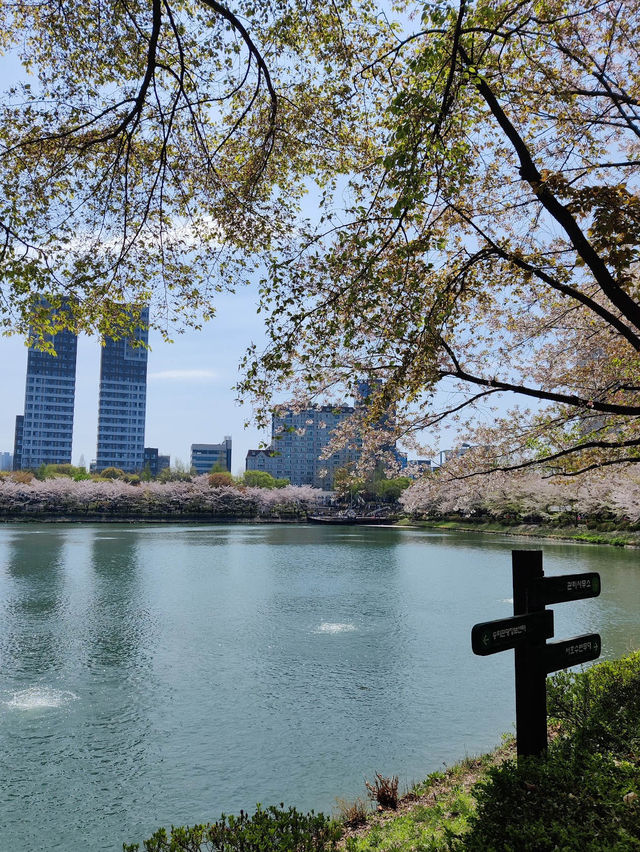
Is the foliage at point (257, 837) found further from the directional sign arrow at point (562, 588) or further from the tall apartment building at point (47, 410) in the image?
the tall apartment building at point (47, 410)

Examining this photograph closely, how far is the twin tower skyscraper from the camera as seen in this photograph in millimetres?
122688

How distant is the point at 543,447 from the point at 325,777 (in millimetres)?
5090

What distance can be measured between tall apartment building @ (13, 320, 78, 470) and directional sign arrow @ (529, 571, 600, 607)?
130 m

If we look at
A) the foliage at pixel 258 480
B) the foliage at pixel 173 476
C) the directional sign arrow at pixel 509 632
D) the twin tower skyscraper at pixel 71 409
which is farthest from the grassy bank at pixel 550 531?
the twin tower skyscraper at pixel 71 409

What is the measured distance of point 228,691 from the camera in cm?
915

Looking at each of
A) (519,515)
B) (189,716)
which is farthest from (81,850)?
(519,515)

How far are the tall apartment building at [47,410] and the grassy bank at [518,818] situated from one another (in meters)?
129

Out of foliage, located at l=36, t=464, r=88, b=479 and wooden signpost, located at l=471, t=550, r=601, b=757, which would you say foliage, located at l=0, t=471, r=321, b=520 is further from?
wooden signpost, located at l=471, t=550, r=601, b=757

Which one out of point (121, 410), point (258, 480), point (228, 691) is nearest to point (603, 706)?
point (228, 691)

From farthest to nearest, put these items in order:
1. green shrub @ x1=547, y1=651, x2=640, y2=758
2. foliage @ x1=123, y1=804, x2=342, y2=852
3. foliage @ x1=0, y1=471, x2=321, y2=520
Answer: foliage @ x1=0, y1=471, x2=321, y2=520
green shrub @ x1=547, y1=651, x2=640, y2=758
foliage @ x1=123, y1=804, x2=342, y2=852

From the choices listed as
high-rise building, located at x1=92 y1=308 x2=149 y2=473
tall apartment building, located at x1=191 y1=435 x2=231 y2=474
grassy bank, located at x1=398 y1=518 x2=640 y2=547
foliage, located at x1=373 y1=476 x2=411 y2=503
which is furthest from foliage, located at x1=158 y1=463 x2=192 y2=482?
tall apartment building, located at x1=191 y1=435 x2=231 y2=474

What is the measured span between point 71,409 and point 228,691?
128346 millimetres

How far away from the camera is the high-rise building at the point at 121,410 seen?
128 metres

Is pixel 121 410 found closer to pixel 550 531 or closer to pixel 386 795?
pixel 550 531
